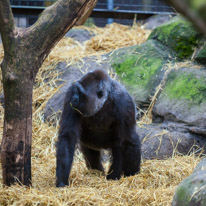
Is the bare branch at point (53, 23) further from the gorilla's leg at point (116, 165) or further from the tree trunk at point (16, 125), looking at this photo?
the gorilla's leg at point (116, 165)

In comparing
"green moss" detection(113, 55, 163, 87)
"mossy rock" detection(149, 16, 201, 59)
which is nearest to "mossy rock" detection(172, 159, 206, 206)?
"green moss" detection(113, 55, 163, 87)

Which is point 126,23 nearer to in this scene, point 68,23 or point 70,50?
point 70,50

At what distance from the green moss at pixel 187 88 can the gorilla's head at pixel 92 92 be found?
173 centimetres

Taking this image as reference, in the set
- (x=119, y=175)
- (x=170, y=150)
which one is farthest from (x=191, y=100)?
(x=119, y=175)

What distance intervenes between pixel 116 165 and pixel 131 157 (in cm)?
17

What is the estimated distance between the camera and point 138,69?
220 inches

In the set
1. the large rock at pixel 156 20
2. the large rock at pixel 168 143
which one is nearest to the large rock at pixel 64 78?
the large rock at pixel 168 143

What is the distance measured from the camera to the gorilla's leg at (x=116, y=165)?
3508 mm

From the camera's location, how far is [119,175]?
3533 mm

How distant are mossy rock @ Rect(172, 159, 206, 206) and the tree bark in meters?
1.19

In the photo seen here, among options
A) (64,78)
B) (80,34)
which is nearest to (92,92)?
(64,78)

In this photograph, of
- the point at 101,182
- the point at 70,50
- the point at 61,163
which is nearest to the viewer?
the point at 61,163

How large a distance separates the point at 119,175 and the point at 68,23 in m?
1.59

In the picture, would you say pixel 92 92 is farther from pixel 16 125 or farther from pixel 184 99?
pixel 184 99
